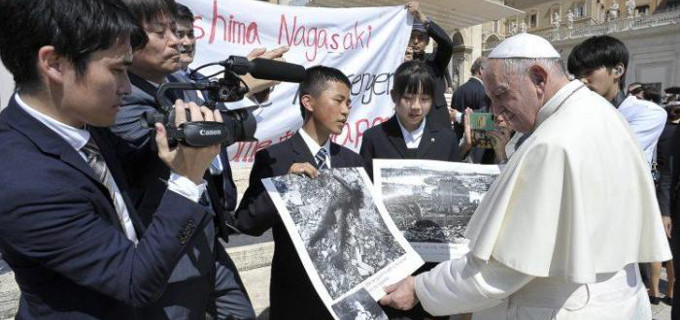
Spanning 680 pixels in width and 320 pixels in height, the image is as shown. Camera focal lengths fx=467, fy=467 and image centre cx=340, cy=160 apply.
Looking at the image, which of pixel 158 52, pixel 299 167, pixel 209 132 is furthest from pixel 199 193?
pixel 158 52

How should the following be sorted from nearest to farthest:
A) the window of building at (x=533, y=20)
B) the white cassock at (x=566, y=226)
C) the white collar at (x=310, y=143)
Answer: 1. the white cassock at (x=566, y=226)
2. the white collar at (x=310, y=143)
3. the window of building at (x=533, y=20)

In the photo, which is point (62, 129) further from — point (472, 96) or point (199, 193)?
point (472, 96)

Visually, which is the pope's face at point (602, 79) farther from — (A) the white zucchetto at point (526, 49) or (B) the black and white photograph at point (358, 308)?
(B) the black and white photograph at point (358, 308)

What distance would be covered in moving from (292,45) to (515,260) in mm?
2957

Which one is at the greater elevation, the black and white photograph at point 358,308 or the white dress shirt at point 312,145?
the white dress shirt at point 312,145

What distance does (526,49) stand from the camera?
1677 millimetres

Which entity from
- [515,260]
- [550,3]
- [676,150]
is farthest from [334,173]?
[550,3]

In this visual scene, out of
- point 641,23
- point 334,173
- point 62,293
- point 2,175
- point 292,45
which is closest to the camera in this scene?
point 2,175

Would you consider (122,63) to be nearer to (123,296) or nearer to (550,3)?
(123,296)

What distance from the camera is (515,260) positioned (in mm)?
1509

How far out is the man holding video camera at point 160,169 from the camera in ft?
5.60

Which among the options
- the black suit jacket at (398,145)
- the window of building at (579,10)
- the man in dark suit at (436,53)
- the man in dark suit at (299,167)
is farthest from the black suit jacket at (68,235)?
the window of building at (579,10)

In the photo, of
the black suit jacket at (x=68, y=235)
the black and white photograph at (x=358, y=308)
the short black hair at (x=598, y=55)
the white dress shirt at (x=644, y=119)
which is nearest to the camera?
the black suit jacket at (x=68, y=235)

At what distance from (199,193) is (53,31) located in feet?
1.83
